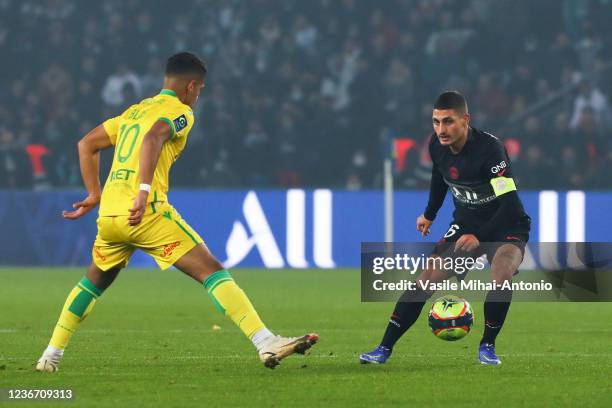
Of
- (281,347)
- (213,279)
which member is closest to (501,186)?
(281,347)

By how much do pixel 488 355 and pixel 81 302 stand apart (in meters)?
2.52

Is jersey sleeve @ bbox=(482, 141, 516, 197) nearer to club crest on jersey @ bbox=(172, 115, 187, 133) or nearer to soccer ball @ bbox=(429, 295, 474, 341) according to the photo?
soccer ball @ bbox=(429, 295, 474, 341)

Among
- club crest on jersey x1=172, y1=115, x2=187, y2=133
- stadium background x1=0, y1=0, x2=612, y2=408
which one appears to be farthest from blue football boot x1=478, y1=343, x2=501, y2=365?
stadium background x1=0, y1=0, x2=612, y2=408

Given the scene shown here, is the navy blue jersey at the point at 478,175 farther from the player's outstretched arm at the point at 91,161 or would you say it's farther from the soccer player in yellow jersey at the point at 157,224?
the player's outstretched arm at the point at 91,161

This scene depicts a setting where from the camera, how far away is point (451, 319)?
27.8ft

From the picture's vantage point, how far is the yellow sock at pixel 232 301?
7.62 m

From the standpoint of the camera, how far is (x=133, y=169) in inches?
302

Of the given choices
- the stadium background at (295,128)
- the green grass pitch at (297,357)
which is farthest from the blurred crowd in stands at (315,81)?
the green grass pitch at (297,357)

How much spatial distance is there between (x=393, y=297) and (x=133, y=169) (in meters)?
8.15

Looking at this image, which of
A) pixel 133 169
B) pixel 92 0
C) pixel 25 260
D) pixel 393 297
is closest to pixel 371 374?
pixel 133 169

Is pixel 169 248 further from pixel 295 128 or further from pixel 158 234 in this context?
pixel 295 128

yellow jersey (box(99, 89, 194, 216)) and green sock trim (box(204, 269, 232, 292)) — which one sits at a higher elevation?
yellow jersey (box(99, 89, 194, 216))

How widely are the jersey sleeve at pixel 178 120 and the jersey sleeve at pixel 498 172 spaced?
6.15 ft

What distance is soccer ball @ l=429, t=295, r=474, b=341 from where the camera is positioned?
27.8 feet
